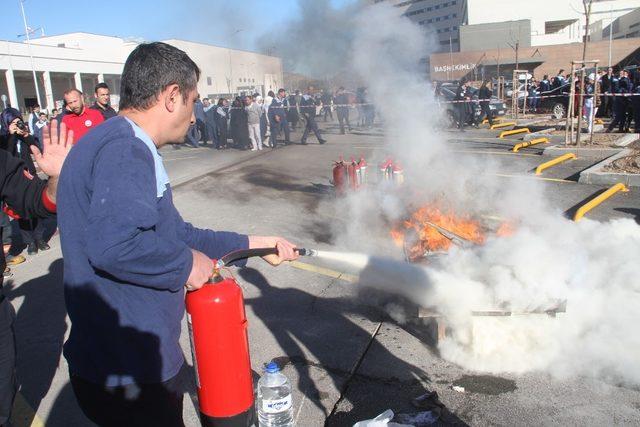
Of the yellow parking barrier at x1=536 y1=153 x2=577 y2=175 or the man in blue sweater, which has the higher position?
the man in blue sweater

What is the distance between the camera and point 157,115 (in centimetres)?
174

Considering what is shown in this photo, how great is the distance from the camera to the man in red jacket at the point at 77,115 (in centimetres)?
668

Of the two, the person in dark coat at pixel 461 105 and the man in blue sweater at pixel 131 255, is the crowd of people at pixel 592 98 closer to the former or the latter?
the person in dark coat at pixel 461 105

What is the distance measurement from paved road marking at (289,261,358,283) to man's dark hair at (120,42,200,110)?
3655 millimetres

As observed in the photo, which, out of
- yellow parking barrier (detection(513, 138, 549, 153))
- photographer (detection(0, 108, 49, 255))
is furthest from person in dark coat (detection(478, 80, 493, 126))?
photographer (detection(0, 108, 49, 255))

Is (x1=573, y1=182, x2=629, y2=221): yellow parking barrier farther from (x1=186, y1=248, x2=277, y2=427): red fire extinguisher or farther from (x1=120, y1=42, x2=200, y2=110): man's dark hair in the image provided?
(x1=120, y1=42, x2=200, y2=110): man's dark hair

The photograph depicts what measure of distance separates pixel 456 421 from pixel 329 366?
998 mm

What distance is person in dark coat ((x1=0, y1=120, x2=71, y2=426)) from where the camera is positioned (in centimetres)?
221

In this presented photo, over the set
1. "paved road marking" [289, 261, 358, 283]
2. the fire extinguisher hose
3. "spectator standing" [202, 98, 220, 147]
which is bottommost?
"paved road marking" [289, 261, 358, 283]

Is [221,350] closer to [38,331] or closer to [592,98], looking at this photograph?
[38,331]

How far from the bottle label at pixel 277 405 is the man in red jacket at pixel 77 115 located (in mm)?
5479

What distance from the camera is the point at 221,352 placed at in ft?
6.51

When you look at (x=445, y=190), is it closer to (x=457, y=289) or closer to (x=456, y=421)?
(x=457, y=289)

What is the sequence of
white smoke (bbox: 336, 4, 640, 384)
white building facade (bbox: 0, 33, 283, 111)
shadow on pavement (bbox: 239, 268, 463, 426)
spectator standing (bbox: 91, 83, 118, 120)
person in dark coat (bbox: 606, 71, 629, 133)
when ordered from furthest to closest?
white building facade (bbox: 0, 33, 283, 111)
person in dark coat (bbox: 606, 71, 629, 133)
spectator standing (bbox: 91, 83, 118, 120)
white smoke (bbox: 336, 4, 640, 384)
shadow on pavement (bbox: 239, 268, 463, 426)
